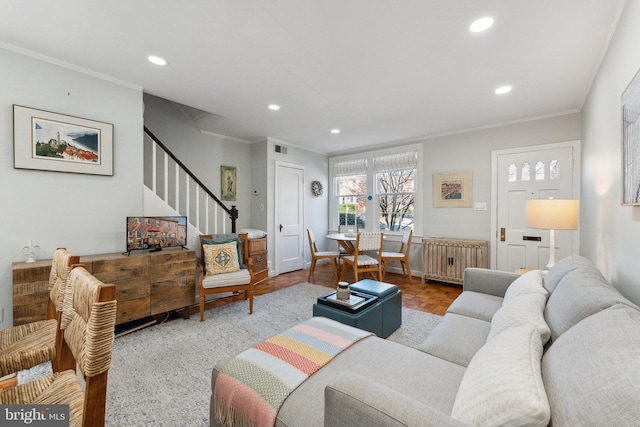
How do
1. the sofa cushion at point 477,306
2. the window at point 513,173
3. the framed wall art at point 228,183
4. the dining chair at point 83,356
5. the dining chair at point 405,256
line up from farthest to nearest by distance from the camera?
the framed wall art at point 228,183 → the dining chair at point 405,256 → the window at point 513,173 → the sofa cushion at point 477,306 → the dining chair at point 83,356

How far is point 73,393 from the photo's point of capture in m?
1.00

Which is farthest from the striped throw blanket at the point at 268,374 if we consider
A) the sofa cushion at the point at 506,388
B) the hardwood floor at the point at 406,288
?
the hardwood floor at the point at 406,288

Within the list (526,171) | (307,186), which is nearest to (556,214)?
(526,171)

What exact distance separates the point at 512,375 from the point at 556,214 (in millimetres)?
2269

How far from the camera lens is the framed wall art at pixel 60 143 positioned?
221 centimetres

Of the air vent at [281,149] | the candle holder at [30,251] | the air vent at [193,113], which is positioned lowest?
the candle holder at [30,251]

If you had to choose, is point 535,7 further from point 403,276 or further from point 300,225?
point 300,225

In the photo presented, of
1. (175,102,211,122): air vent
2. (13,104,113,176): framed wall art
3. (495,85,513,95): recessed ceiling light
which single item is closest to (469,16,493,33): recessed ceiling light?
(495,85,513,95): recessed ceiling light

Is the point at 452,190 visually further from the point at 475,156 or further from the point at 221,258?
the point at 221,258

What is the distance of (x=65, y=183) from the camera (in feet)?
7.98

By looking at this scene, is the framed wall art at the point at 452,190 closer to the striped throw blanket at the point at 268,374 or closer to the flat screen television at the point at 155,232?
the striped throw blanket at the point at 268,374

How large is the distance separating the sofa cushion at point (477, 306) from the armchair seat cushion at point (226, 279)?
84.2 inches

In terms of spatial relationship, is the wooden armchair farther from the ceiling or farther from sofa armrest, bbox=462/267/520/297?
sofa armrest, bbox=462/267/520/297

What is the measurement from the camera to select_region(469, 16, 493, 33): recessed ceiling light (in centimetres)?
180
